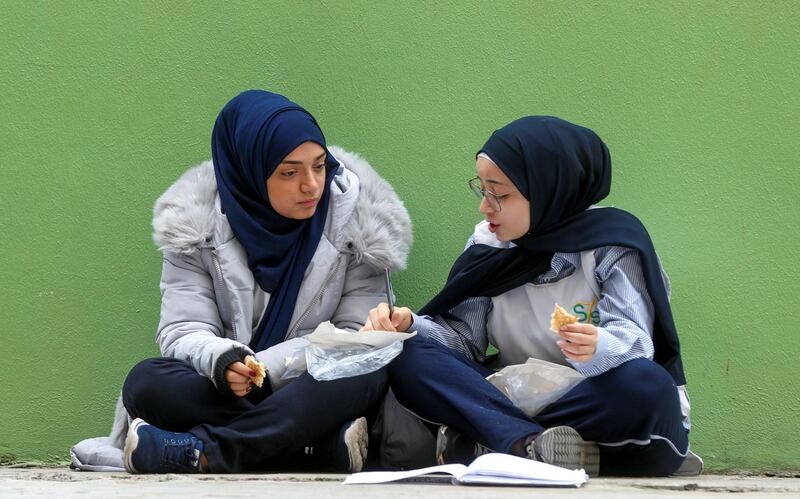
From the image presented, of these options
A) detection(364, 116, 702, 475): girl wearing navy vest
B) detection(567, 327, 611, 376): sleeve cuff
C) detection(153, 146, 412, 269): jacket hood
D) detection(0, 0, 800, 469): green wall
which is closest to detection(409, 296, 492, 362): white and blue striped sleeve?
detection(364, 116, 702, 475): girl wearing navy vest

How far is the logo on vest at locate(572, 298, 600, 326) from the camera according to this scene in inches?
110

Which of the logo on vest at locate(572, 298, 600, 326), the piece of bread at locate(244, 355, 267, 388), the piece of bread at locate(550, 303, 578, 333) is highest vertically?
the piece of bread at locate(550, 303, 578, 333)

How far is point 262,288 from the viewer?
9.77 ft

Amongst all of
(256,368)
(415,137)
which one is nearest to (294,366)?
(256,368)

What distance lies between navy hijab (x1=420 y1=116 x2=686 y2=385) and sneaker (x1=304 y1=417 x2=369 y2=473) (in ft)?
1.58

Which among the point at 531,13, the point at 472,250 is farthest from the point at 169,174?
the point at 531,13

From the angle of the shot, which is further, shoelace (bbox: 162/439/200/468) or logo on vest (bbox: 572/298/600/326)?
logo on vest (bbox: 572/298/600/326)

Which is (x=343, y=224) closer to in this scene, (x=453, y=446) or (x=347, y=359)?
(x=347, y=359)

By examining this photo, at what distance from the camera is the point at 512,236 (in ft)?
9.37

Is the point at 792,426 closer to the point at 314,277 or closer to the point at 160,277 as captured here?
the point at 314,277

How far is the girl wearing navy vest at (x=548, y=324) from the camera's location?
8.39 feet

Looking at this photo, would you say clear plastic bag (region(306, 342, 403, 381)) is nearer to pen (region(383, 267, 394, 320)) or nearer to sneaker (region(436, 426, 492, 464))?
pen (region(383, 267, 394, 320))

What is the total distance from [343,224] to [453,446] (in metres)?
0.66

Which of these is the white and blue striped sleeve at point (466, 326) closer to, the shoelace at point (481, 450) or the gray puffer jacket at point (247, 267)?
the gray puffer jacket at point (247, 267)
